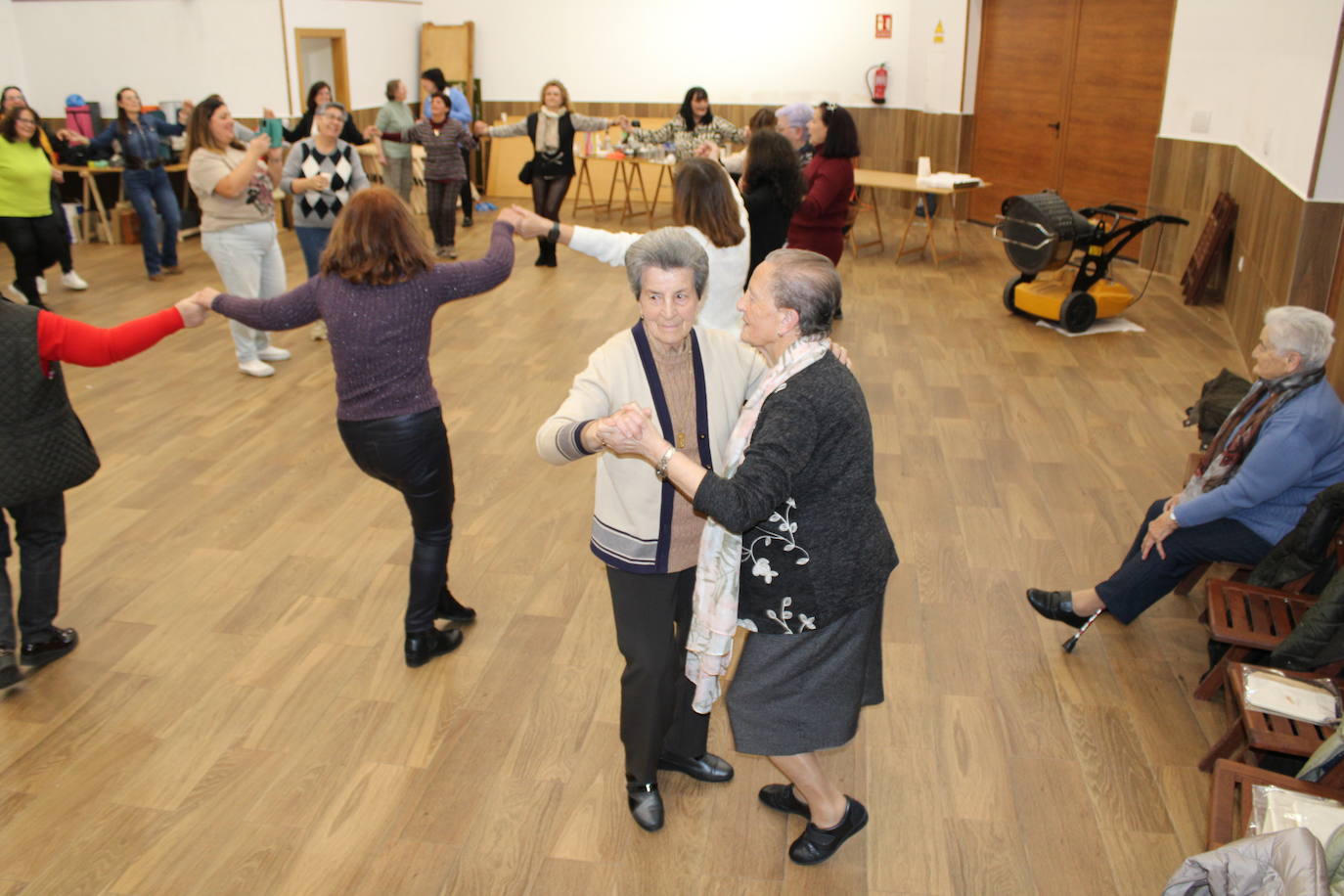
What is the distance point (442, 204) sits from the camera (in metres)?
9.66

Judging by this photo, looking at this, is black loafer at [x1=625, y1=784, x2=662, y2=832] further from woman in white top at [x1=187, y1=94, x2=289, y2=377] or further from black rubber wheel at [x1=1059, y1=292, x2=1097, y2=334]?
black rubber wheel at [x1=1059, y1=292, x2=1097, y2=334]

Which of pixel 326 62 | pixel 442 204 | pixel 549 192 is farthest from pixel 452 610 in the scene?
pixel 326 62

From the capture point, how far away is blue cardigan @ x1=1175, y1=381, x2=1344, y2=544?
3.36m

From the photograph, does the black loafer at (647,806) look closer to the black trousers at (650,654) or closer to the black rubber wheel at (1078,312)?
the black trousers at (650,654)

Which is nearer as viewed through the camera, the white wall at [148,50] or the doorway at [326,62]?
the white wall at [148,50]

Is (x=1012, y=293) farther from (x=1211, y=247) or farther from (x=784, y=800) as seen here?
(x=784, y=800)

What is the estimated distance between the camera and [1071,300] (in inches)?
295

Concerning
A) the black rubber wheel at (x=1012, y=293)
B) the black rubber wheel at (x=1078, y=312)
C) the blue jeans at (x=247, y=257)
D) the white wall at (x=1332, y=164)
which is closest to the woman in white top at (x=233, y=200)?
the blue jeans at (x=247, y=257)

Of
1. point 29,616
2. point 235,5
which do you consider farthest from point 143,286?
point 29,616

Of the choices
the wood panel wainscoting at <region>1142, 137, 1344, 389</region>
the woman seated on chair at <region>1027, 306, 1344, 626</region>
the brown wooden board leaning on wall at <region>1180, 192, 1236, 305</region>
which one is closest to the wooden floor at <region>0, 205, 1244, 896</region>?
the woman seated on chair at <region>1027, 306, 1344, 626</region>

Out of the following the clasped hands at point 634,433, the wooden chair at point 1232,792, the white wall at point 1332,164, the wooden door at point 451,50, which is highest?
the wooden door at point 451,50

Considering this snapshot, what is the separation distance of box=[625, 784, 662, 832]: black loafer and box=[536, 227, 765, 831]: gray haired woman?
0.92ft

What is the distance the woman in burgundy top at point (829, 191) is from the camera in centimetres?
668

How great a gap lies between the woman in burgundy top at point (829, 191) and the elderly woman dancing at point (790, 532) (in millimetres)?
4418
